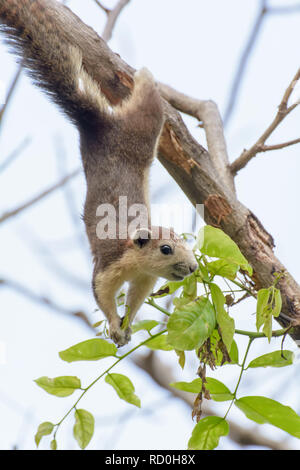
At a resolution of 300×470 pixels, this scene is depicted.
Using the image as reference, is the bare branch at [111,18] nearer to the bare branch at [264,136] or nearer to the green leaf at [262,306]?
the bare branch at [264,136]

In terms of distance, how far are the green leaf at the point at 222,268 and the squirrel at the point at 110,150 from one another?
0.69m

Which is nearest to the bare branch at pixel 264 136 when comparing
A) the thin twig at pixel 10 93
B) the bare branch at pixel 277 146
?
the bare branch at pixel 277 146

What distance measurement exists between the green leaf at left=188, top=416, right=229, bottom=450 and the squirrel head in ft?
2.81

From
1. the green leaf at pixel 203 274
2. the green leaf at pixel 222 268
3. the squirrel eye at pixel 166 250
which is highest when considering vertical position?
the green leaf at pixel 222 268

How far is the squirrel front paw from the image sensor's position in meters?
2.17

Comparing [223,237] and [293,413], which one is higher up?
[223,237]

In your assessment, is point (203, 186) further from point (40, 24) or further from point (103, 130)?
point (40, 24)

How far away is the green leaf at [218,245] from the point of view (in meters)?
1.40

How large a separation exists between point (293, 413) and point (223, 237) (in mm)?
470

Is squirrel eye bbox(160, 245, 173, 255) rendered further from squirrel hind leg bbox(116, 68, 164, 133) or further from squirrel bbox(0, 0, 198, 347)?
squirrel hind leg bbox(116, 68, 164, 133)

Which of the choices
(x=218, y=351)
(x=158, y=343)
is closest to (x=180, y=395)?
(x=158, y=343)

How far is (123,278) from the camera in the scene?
2.32 metres
